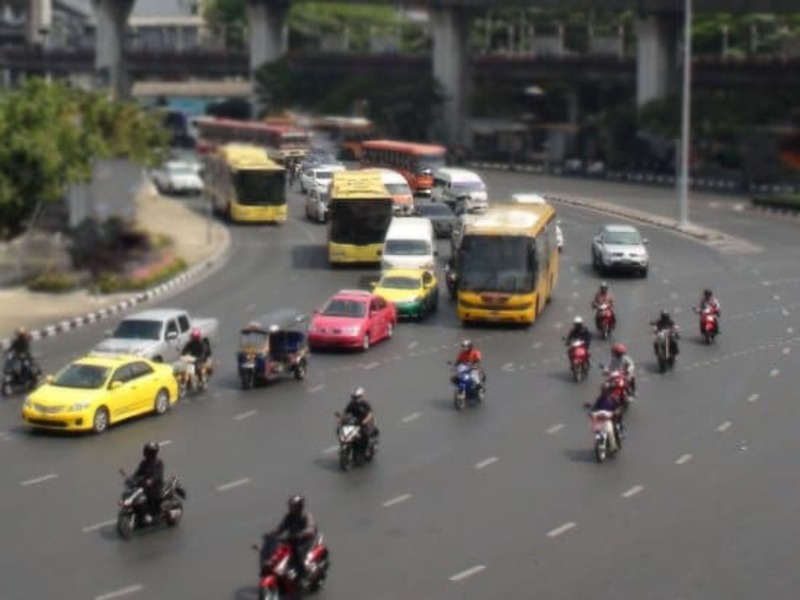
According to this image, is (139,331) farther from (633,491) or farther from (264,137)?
(633,491)

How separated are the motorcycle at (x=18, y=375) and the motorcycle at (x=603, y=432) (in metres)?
13.0

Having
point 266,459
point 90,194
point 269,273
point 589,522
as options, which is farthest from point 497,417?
point 90,194

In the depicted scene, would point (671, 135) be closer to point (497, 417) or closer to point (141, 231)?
point (141, 231)

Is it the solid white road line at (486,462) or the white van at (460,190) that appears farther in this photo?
the solid white road line at (486,462)

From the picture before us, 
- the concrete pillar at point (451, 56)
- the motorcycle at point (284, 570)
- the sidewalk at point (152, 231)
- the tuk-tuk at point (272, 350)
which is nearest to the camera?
the motorcycle at point (284, 570)

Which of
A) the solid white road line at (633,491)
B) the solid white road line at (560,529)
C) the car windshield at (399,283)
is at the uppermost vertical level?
the car windshield at (399,283)

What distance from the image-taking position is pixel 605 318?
4394 centimetres

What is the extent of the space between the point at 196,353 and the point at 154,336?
2207 mm

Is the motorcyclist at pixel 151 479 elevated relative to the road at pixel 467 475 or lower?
elevated

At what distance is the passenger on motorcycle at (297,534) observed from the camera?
2217 centimetres

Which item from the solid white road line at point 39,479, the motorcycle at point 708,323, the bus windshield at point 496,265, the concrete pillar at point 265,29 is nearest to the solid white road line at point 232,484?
the solid white road line at point 39,479

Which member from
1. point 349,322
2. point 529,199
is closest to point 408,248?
point 349,322

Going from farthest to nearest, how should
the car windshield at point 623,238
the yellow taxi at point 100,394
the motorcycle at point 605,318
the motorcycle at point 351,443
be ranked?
the car windshield at point 623,238 < the motorcycle at point 605,318 < the yellow taxi at point 100,394 < the motorcycle at point 351,443

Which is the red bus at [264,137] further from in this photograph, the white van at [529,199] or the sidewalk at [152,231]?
the sidewalk at [152,231]
